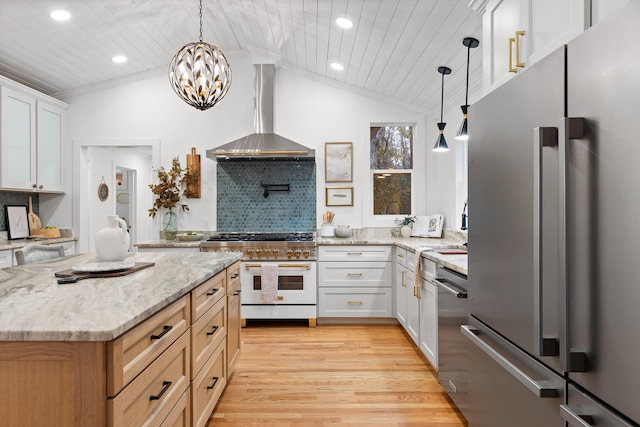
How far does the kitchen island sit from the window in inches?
124

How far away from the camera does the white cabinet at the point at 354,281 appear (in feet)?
13.2

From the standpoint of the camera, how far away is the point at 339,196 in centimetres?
461

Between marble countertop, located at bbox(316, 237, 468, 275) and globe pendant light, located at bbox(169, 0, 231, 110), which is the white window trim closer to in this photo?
marble countertop, located at bbox(316, 237, 468, 275)

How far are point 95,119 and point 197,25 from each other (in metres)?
1.88

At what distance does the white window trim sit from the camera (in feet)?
15.1

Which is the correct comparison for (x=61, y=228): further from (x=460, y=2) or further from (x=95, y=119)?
(x=460, y=2)

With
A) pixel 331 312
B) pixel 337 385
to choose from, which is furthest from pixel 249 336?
pixel 337 385

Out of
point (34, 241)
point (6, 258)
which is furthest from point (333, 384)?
point (34, 241)

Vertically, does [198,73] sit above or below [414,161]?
above

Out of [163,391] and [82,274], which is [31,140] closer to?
[82,274]

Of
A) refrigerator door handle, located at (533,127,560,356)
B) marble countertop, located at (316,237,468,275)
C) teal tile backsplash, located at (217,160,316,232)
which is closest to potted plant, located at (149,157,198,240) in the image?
teal tile backsplash, located at (217,160,316,232)

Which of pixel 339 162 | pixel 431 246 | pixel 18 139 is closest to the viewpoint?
pixel 431 246

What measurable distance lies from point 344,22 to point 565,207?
2.62 metres

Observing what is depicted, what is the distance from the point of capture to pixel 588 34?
99 cm
